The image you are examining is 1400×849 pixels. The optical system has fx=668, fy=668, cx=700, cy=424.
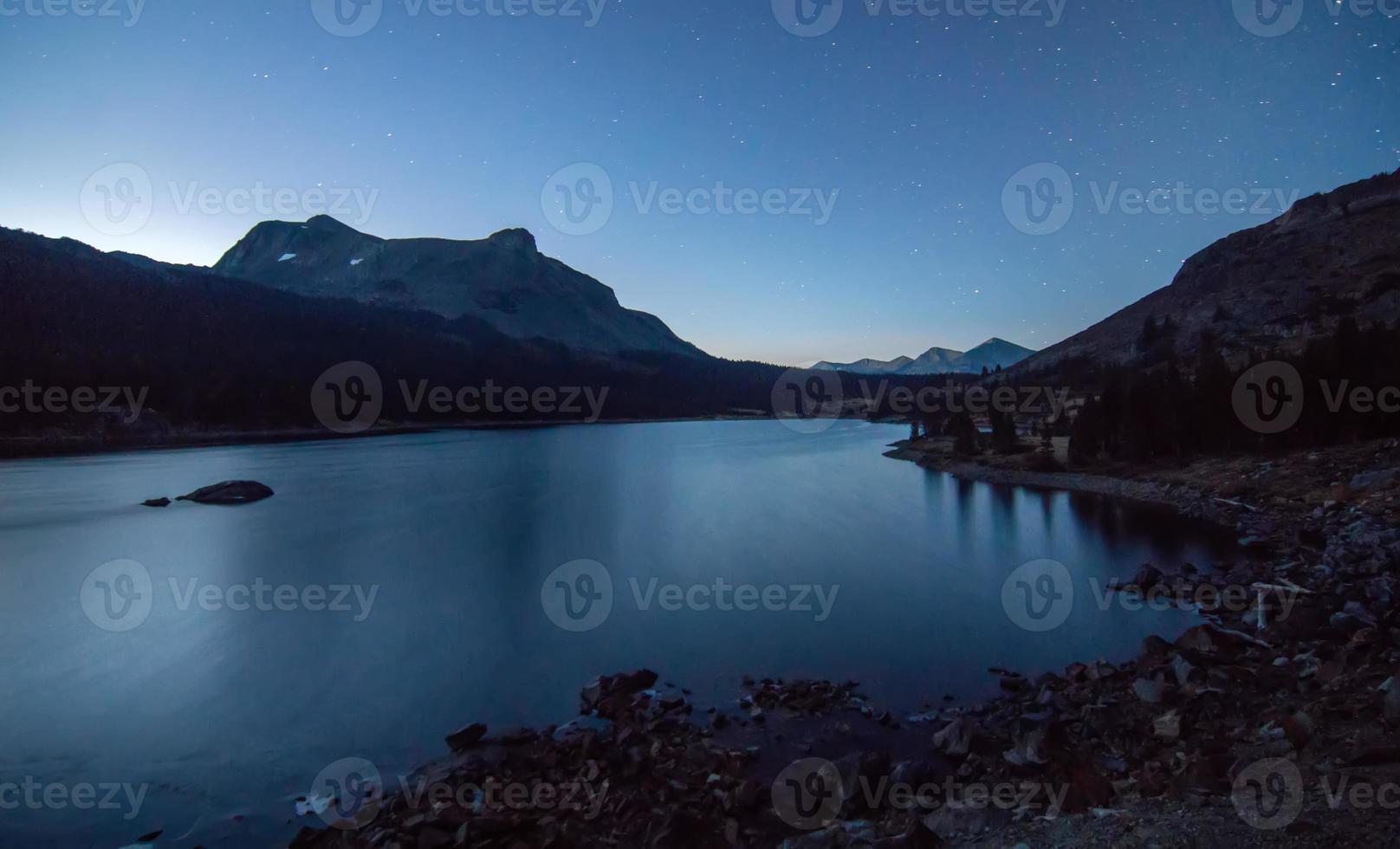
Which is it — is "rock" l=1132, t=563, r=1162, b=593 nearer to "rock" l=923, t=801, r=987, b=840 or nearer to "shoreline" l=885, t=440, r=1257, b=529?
"shoreline" l=885, t=440, r=1257, b=529

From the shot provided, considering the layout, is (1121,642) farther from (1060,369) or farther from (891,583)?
(1060,369)

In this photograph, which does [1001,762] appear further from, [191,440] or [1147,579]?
[191,440]

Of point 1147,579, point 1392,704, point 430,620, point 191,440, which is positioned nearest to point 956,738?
point 1392,704

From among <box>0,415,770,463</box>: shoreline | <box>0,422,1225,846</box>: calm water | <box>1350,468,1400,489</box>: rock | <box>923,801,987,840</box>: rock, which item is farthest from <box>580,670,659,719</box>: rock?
<box>0,415,770,463</box>: shoreline


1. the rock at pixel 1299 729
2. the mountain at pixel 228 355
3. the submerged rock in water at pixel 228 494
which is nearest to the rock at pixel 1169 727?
the rock at pixel 1299 729

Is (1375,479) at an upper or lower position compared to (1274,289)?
lower

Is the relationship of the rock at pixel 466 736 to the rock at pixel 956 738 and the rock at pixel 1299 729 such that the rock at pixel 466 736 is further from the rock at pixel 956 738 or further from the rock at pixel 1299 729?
the rock at pixel 1299 729

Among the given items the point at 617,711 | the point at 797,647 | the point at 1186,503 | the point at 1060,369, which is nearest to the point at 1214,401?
the point at 1186,503
